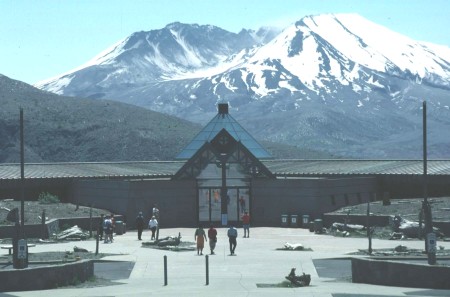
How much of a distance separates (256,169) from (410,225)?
13585mm

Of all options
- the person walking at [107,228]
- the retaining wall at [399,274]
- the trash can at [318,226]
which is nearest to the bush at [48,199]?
the person walking at [107,228]

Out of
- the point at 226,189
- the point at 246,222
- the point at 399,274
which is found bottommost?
the point at 399,274

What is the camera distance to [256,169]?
62125 mm

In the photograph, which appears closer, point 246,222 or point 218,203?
point 246,222

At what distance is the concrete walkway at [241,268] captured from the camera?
3033 centimetres

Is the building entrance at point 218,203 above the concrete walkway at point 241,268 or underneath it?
above

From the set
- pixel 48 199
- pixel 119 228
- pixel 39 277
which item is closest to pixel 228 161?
pixel 119 228

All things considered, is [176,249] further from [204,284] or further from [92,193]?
[92,193]

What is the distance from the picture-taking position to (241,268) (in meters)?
38.0

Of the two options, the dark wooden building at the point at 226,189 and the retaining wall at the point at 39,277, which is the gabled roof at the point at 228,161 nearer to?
the dark wooden building at the point at 226,189

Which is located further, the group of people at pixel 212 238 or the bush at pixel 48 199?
the bush at pixel 48 199

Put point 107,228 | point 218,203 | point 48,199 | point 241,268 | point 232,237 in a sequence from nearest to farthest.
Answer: point 241,268, point 232,237, point 107,228, point 218,203, point 48,199

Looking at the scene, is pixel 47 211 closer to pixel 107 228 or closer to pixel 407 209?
pixel 107 228

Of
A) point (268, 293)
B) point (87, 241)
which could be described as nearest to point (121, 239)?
point (87, 241)
